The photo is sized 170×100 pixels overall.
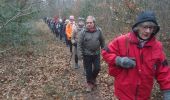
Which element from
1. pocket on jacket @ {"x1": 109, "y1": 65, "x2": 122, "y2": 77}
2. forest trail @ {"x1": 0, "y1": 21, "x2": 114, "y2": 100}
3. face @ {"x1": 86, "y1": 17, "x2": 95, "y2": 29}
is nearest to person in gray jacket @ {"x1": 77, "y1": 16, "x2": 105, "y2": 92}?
face @ {"x1": 86, "y1": 17, "x2": 95, "y2": 29}

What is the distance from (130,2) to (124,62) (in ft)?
32.3

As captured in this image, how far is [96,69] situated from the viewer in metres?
9.73

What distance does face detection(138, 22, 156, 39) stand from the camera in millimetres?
4355

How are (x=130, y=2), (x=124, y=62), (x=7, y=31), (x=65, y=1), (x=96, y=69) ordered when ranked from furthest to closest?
(x=65, y=1)
(x=7, y=31)
(x=130, y=2)
(x=96, y=69)
(x=124, y=62)

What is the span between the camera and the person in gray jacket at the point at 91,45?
933cm

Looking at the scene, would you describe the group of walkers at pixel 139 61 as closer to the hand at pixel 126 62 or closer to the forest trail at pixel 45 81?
the hand at pixel 126 62

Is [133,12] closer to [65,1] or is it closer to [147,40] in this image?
[147,40]

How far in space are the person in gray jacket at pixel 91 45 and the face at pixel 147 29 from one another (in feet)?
15.8

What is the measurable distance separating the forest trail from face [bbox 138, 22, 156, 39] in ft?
17.7

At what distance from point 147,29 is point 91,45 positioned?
518 cm

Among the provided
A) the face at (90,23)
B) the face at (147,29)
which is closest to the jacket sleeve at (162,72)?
the face at (147,29)

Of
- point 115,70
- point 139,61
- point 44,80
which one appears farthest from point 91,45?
point 139,61

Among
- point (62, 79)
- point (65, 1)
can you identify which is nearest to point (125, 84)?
point (62, 79)

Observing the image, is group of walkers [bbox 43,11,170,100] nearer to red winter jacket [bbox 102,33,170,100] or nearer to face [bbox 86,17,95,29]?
red winter jacket [bbox 102,33,170,100]
